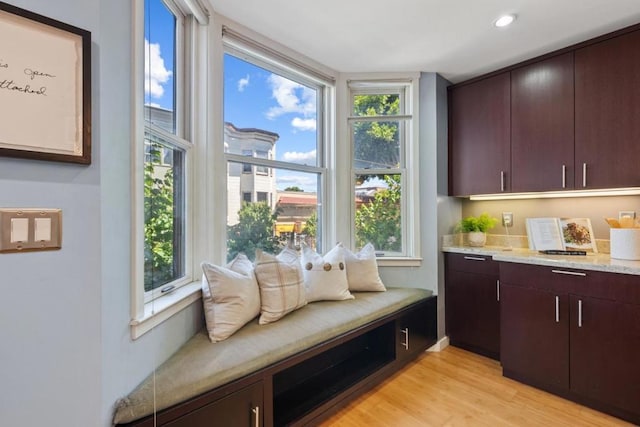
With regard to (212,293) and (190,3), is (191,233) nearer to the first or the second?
(212,293)

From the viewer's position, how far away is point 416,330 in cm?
247

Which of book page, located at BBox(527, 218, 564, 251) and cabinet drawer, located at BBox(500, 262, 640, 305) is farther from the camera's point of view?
book page, located at BBox(527, 218, 564, 251)

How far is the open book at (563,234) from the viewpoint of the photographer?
2.38 meters

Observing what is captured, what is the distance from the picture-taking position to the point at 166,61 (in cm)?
170

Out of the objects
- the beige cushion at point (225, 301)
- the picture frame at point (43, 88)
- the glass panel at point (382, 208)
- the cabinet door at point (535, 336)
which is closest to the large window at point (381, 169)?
the glass panel at point (382, 208)

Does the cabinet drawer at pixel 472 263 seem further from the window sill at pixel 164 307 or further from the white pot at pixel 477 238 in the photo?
the window sill at pixel 164 307

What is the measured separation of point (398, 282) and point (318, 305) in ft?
3.14

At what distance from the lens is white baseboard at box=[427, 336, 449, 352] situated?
2.77 m

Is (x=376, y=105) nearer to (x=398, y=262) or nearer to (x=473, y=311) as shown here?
(x=398, y=262)

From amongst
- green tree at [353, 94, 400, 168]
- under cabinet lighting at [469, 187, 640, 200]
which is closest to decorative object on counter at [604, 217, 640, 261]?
under cabinet lighting at [469, 187, 640, 200]

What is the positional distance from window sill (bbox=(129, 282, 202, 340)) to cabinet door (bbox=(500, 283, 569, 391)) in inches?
88.1

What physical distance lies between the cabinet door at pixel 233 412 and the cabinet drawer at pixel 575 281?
1.98 metres

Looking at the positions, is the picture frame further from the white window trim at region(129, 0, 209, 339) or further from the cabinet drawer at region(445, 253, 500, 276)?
the cabinet drawer at region(445, 253, 500, 276)

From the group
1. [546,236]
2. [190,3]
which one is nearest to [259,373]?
[190,3]
